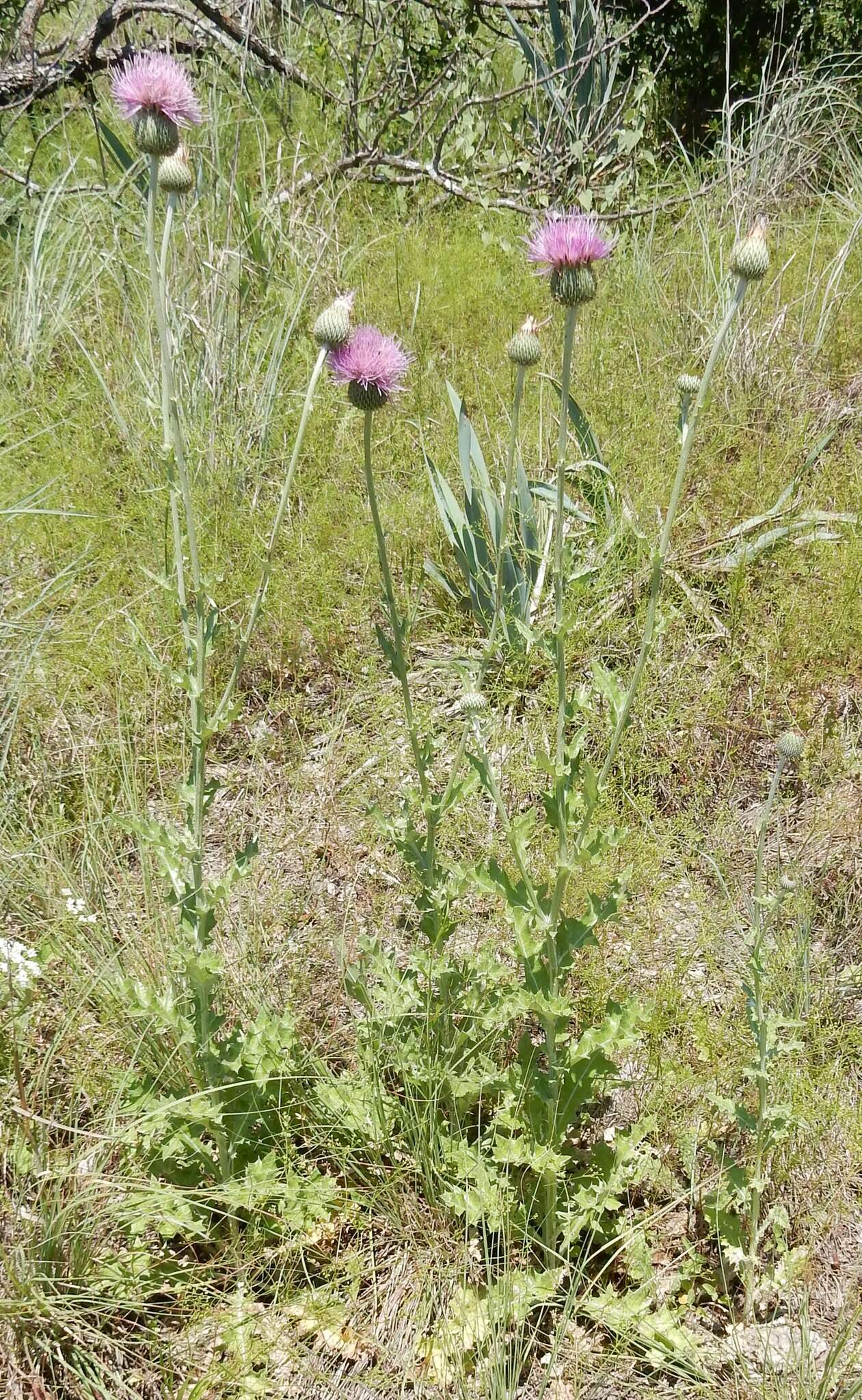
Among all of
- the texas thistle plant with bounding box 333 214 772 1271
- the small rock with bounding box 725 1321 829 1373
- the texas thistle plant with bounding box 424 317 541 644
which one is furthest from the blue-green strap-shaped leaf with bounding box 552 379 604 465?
the small rock with bounding box 725 1321 829 1373

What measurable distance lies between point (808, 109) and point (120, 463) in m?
3.52

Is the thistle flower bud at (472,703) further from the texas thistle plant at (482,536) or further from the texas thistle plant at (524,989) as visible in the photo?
the texas thistle plant at (482,536)

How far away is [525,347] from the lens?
1.64m

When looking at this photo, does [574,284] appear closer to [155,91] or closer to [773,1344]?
[155,91]

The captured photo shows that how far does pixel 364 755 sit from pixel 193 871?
957 mm

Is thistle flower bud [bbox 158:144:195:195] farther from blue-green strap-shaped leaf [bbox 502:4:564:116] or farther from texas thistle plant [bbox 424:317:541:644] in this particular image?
blue-green strap-shaped leaf [bbox 502:4:564:116]

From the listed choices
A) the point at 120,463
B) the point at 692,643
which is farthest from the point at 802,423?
the point at 120,463

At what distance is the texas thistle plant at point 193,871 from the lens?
151cm

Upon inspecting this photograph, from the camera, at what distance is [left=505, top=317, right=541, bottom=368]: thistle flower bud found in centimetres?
164

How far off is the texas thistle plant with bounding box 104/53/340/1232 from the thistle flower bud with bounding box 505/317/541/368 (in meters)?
0.26

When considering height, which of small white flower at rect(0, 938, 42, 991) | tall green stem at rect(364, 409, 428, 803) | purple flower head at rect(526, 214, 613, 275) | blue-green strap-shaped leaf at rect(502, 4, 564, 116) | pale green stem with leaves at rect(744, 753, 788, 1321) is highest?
blue-green strap-shaped leaf at rect(502, 4, 564, 116)

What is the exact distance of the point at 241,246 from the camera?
356 centimetres

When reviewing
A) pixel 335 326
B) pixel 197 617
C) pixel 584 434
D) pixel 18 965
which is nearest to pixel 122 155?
pixel 584 434

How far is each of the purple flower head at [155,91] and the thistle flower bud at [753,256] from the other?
2.80 feet
